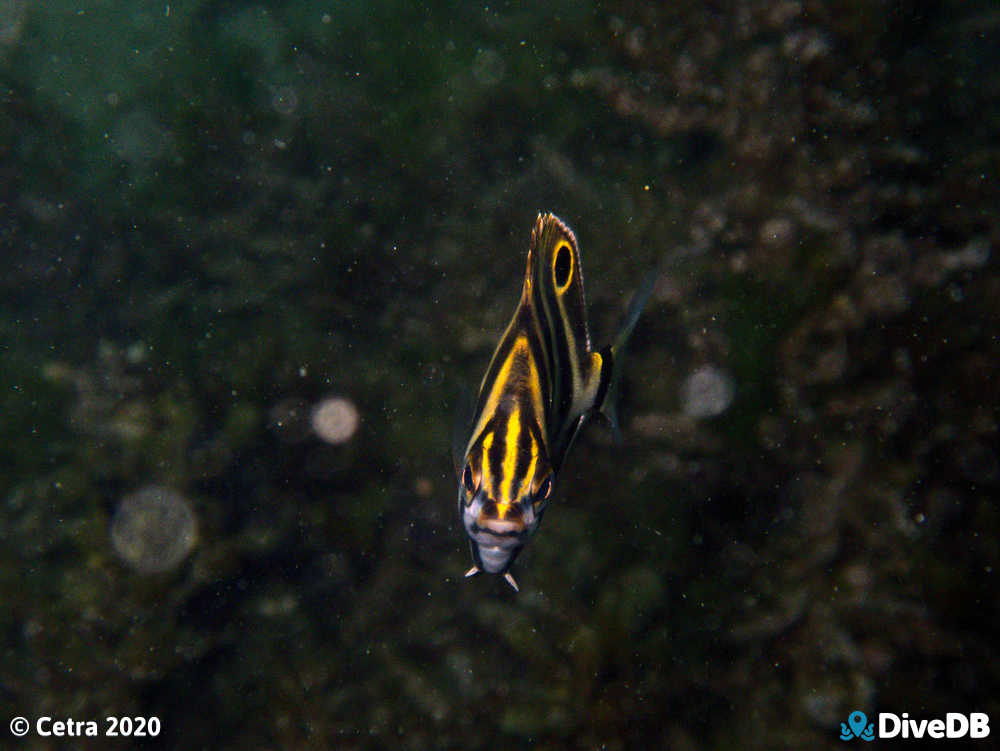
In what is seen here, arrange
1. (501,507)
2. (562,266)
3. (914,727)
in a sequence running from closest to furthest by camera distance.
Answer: (501,507), (562,266), (914,727)

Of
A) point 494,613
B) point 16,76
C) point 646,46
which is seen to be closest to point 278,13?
point 16,76

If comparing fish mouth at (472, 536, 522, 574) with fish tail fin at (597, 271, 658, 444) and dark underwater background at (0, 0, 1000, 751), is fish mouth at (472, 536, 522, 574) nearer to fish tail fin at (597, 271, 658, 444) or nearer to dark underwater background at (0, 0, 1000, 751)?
fish tail fin at (597, 271, 658, 444)

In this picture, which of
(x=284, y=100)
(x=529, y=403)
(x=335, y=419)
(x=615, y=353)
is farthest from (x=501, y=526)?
(x=284, y=100)

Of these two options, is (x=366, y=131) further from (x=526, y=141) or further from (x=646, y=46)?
(x=646, y=46)

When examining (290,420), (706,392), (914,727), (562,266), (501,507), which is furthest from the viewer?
(290,420)

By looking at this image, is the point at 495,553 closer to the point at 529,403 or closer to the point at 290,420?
the point at 529,403

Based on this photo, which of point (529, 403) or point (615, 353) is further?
point (615, 353)

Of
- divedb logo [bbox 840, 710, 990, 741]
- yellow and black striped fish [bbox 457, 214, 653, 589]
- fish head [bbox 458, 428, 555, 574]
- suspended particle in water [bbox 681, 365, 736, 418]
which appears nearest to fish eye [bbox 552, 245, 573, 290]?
yellow and black striped fish [bbox 457, 214, 653, 589]

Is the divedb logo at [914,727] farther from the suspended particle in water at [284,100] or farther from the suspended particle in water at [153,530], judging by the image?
the suspended particle in water at [284,100]
